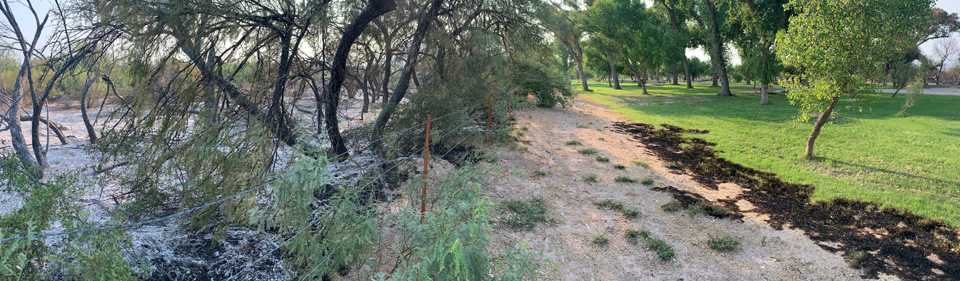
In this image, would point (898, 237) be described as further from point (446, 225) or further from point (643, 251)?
point (446, 225)

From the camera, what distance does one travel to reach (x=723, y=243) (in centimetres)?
540

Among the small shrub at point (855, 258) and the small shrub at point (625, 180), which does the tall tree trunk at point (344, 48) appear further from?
the small shrub at point (855, 258)

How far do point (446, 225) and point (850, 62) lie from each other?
9089mm

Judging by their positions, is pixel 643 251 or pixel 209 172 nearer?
pixel 209 172

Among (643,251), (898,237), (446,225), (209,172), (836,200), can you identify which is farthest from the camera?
(836,200)

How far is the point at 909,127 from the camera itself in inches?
541

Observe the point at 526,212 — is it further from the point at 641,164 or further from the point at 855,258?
the point at 641,164

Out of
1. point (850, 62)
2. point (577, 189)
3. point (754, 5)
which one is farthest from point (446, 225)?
point (754, 5)

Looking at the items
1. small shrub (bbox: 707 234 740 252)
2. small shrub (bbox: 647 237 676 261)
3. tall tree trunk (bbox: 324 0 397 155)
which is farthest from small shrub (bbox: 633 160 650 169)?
tall tree trunk (bbox: 324 0 397 155)

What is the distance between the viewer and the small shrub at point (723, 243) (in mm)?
5297

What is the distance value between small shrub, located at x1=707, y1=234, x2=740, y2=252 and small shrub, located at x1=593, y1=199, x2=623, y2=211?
1.32 m

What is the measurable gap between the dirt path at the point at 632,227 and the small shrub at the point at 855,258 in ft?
0.26

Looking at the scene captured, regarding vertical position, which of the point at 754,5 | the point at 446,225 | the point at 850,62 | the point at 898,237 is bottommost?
the point at 898,237

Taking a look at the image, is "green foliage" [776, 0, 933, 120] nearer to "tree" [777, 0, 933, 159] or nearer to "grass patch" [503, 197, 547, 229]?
"tree" [777, 0, 933, 159]
